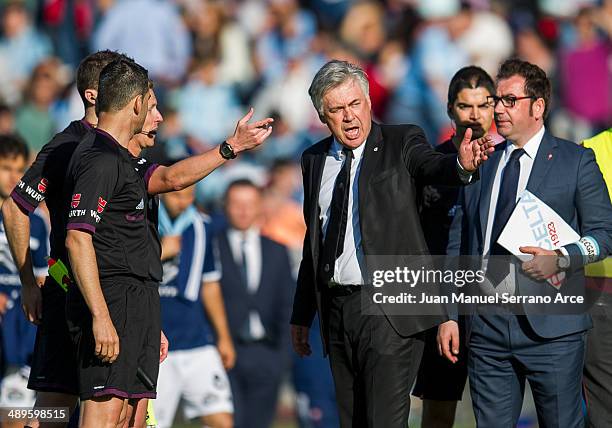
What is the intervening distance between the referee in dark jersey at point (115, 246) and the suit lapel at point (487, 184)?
144 cm

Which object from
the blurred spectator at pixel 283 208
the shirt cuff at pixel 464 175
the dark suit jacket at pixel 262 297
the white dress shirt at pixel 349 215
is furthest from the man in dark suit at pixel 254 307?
the shirt cuff at pixel 464 175

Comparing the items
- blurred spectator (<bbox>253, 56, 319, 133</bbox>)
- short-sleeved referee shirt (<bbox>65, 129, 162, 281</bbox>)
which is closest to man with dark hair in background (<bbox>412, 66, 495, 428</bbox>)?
short-sleeved referee shirt (<bbox>65, 129, 162, 281</bbox>)

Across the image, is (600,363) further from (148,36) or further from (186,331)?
(148,36)

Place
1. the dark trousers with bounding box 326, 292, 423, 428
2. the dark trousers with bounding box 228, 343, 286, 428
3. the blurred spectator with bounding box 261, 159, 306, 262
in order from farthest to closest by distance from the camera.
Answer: the blurred spectator with bounding box 261, 159, 306, 262, the dark trousers with bounding box 228, 343, 286, 428, the dark trousers with bounding box 326, 292, 423, 428

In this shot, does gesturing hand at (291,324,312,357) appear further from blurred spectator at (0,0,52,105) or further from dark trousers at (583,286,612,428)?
blurred spectator at (0,0,52,105)

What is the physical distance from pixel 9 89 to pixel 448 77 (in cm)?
533

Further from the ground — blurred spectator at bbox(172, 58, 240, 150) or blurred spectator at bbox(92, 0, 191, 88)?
blurred spectator at bbox(92, 0, 191, 88)

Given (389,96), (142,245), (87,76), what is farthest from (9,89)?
(142,245)

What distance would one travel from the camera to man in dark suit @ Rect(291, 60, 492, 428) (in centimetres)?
625

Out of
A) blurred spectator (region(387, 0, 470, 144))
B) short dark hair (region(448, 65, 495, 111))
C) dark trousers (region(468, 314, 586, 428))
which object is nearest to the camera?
dark trousers (region(468, 314, 586, 428))

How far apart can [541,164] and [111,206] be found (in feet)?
7.72

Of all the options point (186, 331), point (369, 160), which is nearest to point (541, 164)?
point (369, 160)

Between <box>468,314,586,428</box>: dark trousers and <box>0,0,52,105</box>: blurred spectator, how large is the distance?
918 centimetres

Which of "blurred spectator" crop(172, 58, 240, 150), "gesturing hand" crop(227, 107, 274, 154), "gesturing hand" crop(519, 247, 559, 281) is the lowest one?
"gesturing hand" crop(519, 247, 559, 281)
